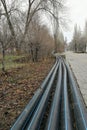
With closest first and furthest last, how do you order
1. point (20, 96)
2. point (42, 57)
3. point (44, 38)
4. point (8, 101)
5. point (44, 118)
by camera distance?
point (44, 118), point (8, 101), point (20, 96), point (44, 38), point (42, 57)

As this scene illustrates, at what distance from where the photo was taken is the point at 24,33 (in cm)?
2070

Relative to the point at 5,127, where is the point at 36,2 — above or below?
above

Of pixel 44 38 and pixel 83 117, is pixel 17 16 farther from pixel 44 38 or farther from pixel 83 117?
pixel 83 117

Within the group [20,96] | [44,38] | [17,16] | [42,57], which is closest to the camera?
[20,96]

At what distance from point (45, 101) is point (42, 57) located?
824 inches

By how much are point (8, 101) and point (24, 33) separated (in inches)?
633

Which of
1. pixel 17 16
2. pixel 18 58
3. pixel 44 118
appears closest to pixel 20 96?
pixel 44 118

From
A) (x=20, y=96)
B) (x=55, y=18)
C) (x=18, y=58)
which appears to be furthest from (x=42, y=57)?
(x=20, y=96)

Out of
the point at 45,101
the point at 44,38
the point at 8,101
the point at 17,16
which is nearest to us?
the point at 45,101

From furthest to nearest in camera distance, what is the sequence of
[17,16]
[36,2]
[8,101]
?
[36,2] → [17,16] → [8,101]

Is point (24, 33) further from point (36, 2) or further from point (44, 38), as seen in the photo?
point (36, 2)

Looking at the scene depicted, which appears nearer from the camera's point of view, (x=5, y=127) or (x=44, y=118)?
(x=5, y=127)

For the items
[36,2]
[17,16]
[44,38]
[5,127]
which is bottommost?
[5,127]

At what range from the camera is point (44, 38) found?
21750mm
